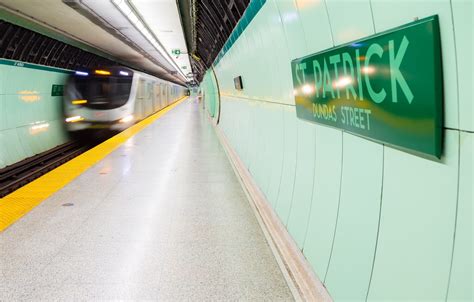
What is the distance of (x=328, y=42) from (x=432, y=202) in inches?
51.2

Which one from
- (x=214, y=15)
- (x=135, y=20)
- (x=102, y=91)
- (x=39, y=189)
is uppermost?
(x=135, y=20)

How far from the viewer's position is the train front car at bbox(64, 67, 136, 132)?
11.4 metres

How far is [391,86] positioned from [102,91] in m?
11.7

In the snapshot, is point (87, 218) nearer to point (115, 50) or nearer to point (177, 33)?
point (177, 33)

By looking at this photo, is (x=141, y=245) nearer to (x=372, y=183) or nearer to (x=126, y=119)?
(x=372, y=183)

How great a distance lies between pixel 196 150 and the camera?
9.16m

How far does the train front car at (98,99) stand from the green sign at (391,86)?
10.4m

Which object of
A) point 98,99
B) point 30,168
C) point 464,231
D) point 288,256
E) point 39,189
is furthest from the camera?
point 98,99

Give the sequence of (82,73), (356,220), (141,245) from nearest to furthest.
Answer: (356,220)
(141,245)
(82,73)

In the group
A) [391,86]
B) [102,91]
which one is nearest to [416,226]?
[391,86]

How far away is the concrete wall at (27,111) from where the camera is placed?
7.87 meters

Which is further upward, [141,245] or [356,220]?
[356,220]

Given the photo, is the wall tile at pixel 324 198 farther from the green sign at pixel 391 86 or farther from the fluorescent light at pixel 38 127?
the fluorescent light at pixel 38 127

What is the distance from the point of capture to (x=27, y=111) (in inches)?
349
